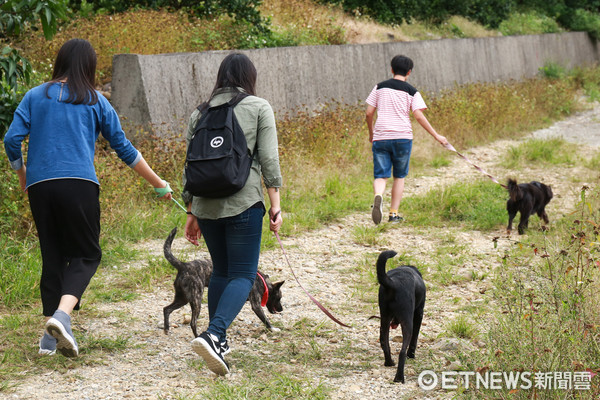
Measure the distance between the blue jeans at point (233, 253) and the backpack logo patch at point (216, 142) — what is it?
431 mm

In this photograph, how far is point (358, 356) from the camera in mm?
4844

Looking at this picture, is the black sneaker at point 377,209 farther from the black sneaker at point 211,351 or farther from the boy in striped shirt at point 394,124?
the black sneaker at point 211,351

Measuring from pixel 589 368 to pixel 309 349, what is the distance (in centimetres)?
186

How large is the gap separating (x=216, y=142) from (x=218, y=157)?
11 centimetres

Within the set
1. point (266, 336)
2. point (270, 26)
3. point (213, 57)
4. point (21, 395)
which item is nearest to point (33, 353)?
point (21, 395)

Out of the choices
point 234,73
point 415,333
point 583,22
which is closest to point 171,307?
point 415,333

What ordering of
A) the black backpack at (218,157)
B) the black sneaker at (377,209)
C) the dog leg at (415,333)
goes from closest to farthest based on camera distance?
the black backpack at (218,157) → the dog leg at (415,333) → the black sneaker at (377,209)

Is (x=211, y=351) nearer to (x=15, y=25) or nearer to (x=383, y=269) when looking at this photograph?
(x=383, y=269)

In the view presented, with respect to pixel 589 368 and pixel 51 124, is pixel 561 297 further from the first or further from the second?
pixel 51 124

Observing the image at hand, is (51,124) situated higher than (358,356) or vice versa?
(51,124)

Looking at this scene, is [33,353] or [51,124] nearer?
[51,124]

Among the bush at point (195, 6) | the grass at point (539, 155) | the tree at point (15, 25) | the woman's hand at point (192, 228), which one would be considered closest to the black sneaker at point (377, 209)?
the woman's hand at point (192, 228)

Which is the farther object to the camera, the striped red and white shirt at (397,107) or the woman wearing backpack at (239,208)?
the striped red and white shirt at (397,107)

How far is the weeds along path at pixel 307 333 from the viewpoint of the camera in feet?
14.0
